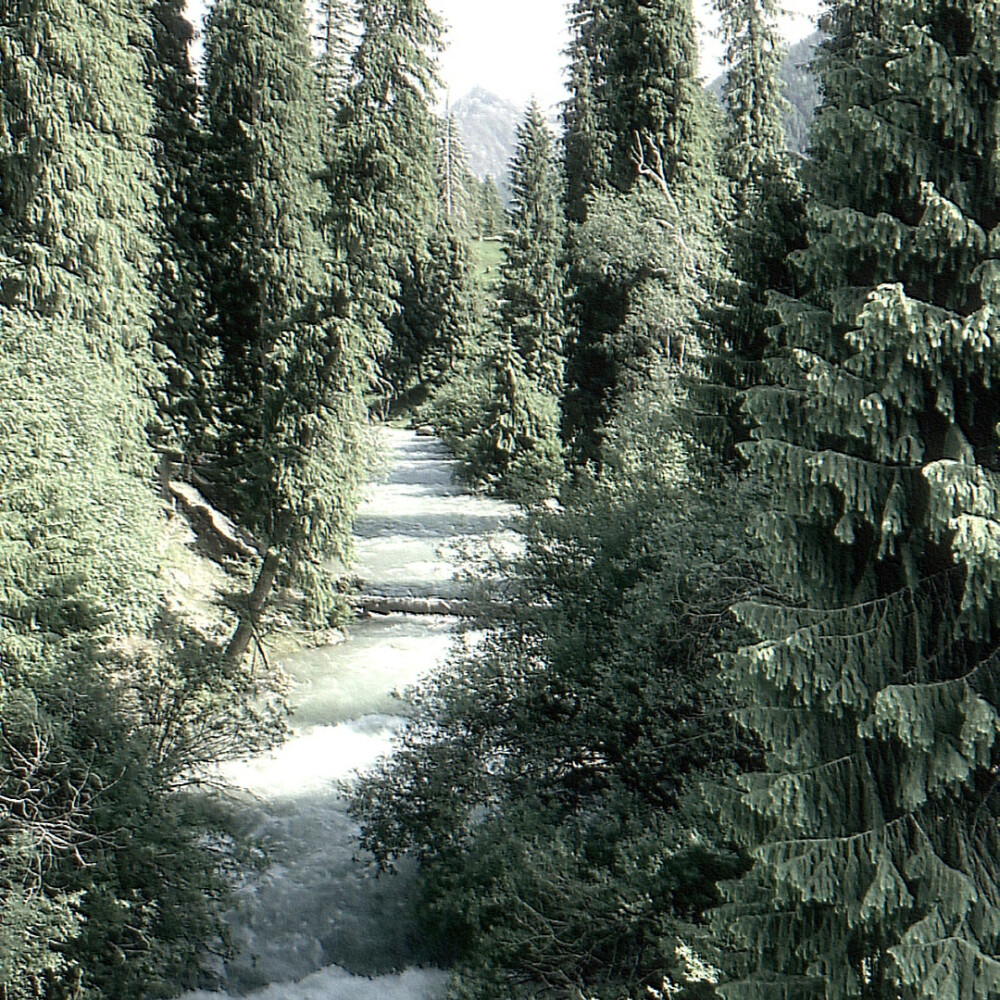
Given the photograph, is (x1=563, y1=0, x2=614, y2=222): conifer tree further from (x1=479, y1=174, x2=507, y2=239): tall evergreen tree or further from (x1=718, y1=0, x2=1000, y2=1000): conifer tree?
(x1=479, y1=174, x2=507, y2=239): tall evergreen tree

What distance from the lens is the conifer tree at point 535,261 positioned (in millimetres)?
24781

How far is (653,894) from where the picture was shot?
8.95 meters

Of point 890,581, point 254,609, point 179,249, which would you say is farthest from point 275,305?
point 890,581

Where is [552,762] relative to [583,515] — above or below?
below

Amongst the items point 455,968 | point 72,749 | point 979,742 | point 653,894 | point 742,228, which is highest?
point 742,228

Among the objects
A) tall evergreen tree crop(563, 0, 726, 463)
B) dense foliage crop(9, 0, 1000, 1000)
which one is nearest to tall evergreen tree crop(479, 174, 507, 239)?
dense foliage crop(9, 0, 1000, 1000)

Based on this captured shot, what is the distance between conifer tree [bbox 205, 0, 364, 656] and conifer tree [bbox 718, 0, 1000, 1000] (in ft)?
38.2

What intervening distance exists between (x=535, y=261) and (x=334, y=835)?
1734 cm

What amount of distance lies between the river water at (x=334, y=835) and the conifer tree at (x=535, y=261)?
798cm

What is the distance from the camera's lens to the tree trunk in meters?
17.2

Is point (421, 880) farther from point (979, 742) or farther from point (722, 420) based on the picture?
point (979, 742)

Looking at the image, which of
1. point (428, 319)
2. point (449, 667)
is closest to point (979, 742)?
point (449, 667)

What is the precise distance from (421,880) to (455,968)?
56.0 inches

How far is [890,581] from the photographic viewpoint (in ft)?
21.1
